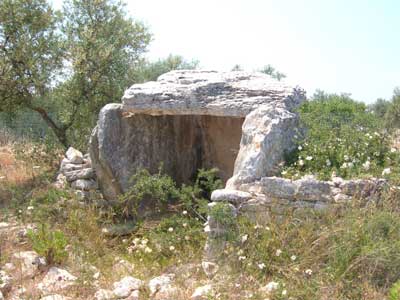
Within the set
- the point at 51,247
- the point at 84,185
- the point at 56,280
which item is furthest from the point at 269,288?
the point at 84,185

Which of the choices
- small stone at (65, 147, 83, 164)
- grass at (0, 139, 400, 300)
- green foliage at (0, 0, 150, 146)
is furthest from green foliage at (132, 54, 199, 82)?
grass at (0, 139, 400, 300)

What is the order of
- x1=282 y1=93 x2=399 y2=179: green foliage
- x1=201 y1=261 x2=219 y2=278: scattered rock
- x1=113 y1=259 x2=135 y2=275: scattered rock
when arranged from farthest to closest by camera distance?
x1=282 y1=93 x2=399 y2=179: green foliage → x1=113 y1=259 x2=135 y2=275: scattered rock → x1=201 y1=261 x2=219 y2=278: scattered rock

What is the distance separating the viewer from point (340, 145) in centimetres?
611

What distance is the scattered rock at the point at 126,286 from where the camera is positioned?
4.88m

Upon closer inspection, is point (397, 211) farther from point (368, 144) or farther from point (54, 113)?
point (54, 113)

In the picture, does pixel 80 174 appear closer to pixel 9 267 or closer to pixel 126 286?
pixel 9 267

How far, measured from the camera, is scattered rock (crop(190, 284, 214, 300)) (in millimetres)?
Result: 4471

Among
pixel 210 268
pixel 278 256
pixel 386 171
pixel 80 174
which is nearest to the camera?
pixel 278 256

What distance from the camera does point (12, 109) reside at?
10414 millimetres

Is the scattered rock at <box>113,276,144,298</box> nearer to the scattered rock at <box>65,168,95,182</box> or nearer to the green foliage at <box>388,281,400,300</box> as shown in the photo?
the green foliage at <box>388,281,400,300</box>

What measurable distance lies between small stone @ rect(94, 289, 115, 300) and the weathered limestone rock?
6.35ft

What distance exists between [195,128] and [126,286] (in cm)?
473

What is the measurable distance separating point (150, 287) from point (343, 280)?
5.95ft

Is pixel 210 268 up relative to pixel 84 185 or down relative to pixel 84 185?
down
